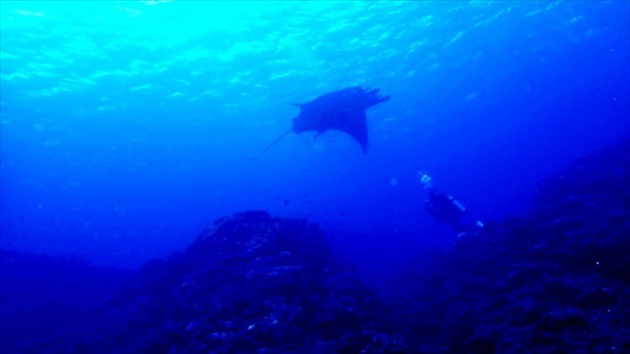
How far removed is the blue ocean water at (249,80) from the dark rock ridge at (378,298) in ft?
16.3

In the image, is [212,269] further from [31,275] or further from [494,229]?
[31,275]

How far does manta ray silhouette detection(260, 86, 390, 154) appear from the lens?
1481 cm

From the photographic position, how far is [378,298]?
34.8 feet

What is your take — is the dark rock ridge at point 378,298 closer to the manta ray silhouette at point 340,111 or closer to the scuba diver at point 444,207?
the scuba diver at point 444,207

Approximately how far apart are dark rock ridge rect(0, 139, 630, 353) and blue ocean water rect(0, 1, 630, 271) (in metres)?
4.97

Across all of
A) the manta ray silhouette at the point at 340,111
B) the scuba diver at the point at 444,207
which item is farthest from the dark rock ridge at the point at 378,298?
the manta ray silhouette at the point at 340,111

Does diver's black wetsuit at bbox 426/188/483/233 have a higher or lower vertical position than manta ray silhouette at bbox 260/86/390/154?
lower

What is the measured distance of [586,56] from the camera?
47.3 m

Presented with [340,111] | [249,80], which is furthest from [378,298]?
[249,80]

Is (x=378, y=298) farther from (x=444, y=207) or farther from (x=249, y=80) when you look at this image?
(x=249, y=80)

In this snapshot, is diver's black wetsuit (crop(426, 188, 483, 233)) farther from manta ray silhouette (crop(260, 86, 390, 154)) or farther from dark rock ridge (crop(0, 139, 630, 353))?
manta ray silhouette (crop(260, 86, 390, 154))

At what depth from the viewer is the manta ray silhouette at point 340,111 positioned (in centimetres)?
1481

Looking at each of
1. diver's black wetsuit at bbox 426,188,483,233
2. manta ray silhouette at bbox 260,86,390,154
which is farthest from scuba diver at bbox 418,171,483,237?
manta ray silhouette at bbox 260,86,390,154

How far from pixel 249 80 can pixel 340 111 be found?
13395 millimetres
